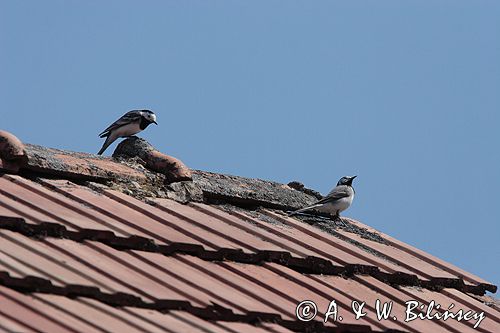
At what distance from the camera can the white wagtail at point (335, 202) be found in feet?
23.8

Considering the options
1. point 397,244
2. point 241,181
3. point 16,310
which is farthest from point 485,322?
point 16,310

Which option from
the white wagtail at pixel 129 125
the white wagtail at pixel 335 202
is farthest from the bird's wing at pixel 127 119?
the white wagtail at pixel 335 202

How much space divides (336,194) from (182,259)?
10.5 feet

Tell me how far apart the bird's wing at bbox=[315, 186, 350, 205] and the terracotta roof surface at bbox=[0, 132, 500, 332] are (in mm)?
418

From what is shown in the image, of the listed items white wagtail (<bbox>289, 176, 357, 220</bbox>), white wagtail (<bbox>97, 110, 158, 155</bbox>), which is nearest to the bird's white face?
white wagtail (<bbox>97, 110, 158, 155</bbox>)

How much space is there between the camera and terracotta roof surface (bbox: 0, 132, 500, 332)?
3.98m

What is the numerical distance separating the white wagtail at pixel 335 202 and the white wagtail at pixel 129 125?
193 centimetres

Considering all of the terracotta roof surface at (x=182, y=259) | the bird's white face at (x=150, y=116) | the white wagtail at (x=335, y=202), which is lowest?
the terracotta roof surface at (x=182, y=259)

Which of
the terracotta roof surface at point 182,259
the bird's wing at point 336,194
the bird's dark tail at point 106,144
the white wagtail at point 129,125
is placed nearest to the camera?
the terracotta roof surface at point 182,259

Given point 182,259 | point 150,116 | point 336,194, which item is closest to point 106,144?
point 150,116

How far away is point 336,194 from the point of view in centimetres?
801

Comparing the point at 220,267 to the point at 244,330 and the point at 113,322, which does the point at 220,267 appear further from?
the point at 113,322

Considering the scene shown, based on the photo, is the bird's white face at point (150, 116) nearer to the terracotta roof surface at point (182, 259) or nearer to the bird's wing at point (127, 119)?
the bird's wing at point (127, 119)

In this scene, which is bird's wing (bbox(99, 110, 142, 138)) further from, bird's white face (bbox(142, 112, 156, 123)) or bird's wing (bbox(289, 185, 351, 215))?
bird's wing (bbox(289, 185, 351, 215))
